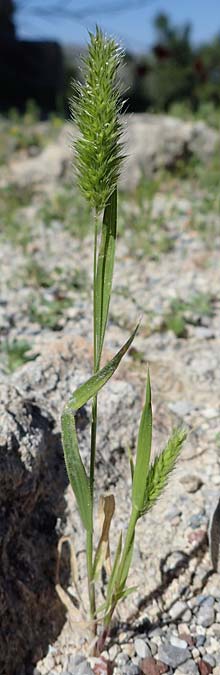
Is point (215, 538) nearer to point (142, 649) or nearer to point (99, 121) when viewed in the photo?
point (142, 649)

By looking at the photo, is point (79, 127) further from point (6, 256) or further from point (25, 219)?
point (25, 219)

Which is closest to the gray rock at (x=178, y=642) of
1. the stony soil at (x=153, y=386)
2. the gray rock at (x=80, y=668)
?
the stony soil at (x=153, y=386)

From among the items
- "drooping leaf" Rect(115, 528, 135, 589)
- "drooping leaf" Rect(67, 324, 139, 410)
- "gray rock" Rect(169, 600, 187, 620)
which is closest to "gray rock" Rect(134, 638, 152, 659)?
"gray rock" Rect(169, 600, 187, 620)

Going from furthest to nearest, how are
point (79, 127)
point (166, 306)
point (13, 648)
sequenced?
1. point (166, 306)
2. point (13, 648)
3. point (79, 127)

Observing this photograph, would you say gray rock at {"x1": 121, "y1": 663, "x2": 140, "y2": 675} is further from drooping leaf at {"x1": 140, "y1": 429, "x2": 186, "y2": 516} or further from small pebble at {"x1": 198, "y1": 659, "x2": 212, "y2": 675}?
drooping leaf at {"x1": 140, "y1": 429, "x2": 186, "y2": 516}

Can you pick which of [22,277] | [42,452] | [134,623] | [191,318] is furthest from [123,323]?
[134,623]

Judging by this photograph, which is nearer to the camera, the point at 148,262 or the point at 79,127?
the point at 79,127

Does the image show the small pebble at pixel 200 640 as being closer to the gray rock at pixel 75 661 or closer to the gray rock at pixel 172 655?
the gray rock at pixel 172 655
